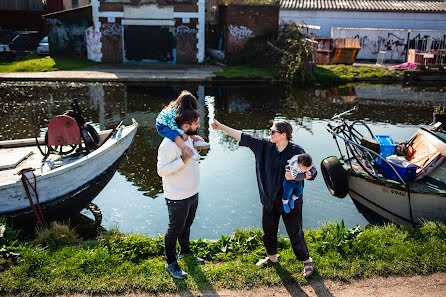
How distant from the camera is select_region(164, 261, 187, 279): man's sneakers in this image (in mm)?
4676

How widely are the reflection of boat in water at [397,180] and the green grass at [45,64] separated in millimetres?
19340

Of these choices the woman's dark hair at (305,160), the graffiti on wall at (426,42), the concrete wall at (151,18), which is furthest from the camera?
the graffiti on wall at (426,42)

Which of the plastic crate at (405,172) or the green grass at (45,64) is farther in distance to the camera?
the green grass at (45,64)

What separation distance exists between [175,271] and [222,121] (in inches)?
386

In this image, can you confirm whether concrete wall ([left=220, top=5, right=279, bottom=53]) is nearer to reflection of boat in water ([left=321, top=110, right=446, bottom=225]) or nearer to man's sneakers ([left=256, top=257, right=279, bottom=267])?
reflection of boat in water ([left=321, top=110, right=446, bottom=225])

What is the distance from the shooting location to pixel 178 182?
4.46 meters

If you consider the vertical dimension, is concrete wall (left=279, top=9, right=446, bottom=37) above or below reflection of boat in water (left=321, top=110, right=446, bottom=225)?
above

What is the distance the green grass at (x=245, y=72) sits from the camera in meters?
21.8

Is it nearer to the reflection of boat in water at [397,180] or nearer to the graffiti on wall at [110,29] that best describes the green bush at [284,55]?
the graffiti on wall at [110,29]

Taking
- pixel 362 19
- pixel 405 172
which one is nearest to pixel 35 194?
pixel 405 172

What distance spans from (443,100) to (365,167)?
13.2 meters

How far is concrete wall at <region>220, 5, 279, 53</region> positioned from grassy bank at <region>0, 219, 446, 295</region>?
21490mm

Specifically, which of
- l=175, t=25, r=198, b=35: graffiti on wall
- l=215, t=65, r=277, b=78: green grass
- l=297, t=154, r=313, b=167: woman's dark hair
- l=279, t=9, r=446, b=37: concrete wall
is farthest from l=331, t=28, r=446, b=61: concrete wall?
l=297, t=154, r=313, b=167: woman's dark hair

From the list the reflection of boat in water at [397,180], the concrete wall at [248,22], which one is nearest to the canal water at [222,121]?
the reflection of boat in water at [397,180]
